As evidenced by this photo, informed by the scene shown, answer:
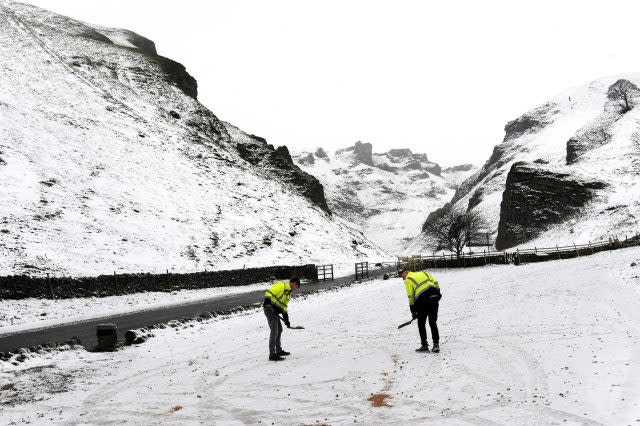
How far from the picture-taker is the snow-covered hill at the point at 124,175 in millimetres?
37969

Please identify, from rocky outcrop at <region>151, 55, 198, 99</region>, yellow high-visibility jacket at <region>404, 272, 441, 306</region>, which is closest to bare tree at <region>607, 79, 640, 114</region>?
rocky outcrop at <region>151, 55, 198, 99</region>

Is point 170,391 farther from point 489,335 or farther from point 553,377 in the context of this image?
point 489,335

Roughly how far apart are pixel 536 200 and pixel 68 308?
77282mm

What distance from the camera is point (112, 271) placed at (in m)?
34.3

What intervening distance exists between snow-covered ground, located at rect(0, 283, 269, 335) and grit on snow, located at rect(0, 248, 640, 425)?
34.7 ft

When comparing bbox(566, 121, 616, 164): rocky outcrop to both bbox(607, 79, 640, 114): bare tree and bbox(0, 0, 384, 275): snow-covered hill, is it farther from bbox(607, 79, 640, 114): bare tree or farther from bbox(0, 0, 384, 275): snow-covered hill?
bbox(0, 0, 384, 275): snow-covered hill

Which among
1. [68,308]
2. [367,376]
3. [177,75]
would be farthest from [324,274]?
[177,75]

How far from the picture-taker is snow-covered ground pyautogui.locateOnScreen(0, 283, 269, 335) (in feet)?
72.5

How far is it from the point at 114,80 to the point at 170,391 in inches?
3144

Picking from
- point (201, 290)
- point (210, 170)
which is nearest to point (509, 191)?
point (210, 170)

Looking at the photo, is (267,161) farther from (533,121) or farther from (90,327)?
(533,121)

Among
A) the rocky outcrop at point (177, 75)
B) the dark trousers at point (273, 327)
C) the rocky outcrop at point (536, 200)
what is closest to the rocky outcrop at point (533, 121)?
the rocky outcrop at point (536, 200)

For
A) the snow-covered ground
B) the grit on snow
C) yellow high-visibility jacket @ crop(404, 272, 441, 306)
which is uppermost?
yellow high-visibility jacket @ crop(404, 272, 441, 306)

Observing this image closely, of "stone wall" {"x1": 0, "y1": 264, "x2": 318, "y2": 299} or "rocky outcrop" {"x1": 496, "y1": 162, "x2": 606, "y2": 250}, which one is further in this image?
"rocky outcrop" {"x1": 496, "y1": 162, "x2": 606, "y2": 250}
